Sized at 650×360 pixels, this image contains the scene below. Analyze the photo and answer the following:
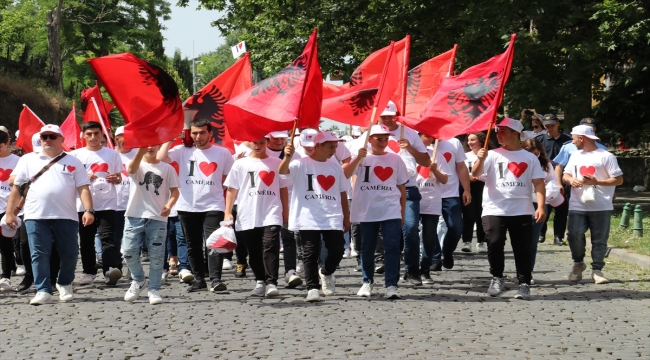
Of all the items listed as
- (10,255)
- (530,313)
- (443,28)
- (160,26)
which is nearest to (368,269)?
(530,313)

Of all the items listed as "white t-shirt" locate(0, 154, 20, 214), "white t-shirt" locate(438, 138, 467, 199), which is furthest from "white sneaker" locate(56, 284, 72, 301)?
"white t-shirt" locate(438, 138, 467, 199)

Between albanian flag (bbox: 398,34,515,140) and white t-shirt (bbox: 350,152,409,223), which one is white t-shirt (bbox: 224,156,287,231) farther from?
albanian flag (bbox: 398,34,515,140)

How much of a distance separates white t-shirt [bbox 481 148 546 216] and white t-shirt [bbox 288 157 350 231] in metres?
1.47

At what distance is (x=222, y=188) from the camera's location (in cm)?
1159

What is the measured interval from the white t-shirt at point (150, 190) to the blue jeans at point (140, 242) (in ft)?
0.24

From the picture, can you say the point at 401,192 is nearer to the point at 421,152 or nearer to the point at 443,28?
the point at 421,152

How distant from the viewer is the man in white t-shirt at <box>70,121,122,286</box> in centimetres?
1187

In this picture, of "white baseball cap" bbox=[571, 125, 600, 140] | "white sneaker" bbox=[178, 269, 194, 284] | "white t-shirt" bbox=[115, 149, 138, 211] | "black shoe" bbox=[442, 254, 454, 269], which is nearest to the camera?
"white baseball cap" bbox=[571, 125, 600, 140]

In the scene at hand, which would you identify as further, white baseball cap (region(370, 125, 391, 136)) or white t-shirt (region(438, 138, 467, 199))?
white t-shirt (region(438, 138, 467, 199))

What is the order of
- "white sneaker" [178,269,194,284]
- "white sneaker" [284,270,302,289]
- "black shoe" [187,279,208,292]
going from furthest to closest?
1. "white sneaker" [178,269,194,284]
2. "white sneaker" [284,270,302,289]
3. "black shoe" [187,279,208,292]

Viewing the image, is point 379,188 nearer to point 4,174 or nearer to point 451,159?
point 451,159

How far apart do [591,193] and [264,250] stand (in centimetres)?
363

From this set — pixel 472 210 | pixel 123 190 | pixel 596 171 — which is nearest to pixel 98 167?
pixel 123 190

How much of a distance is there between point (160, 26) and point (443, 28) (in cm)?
3582
